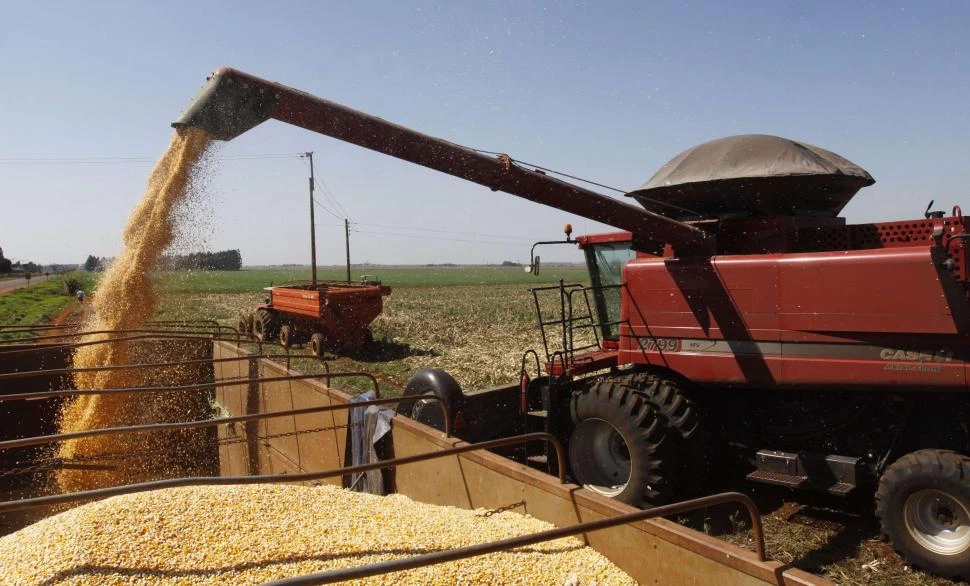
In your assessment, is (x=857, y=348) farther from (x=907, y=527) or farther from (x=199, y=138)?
(x=199, y=138)

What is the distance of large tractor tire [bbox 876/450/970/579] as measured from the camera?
13.0ft

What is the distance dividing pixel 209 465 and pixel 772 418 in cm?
801

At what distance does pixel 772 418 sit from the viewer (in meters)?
5.32

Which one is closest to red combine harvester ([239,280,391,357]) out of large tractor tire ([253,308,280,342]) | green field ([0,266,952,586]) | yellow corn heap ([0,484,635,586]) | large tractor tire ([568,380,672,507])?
large tractor tire ([253,308,280,342])

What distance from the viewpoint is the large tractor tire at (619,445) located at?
16.8ft

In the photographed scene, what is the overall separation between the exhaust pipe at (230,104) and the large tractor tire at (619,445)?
3.61 m

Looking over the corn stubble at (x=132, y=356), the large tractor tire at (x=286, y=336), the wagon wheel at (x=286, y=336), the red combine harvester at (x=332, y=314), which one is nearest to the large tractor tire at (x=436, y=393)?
the corn stubble at (x=132, y=356)

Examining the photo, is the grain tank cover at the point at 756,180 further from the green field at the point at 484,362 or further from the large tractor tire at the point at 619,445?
the green field at the point at 484,362

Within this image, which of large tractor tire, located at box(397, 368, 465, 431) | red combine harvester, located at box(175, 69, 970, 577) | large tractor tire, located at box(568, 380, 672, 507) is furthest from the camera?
large tractor tire, located at box(397, 368, 465, 431)

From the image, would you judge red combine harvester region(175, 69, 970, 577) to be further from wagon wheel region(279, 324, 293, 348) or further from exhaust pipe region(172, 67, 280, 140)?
wagon wheel region(279, 324, 293, 348)

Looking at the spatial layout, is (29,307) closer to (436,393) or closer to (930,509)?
(436,393)

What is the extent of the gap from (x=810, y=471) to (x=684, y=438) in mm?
922

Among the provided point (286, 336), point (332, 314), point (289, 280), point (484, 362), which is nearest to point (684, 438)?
point (484, 362)

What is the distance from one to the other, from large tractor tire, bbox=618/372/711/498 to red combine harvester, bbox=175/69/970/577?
0.01 m
